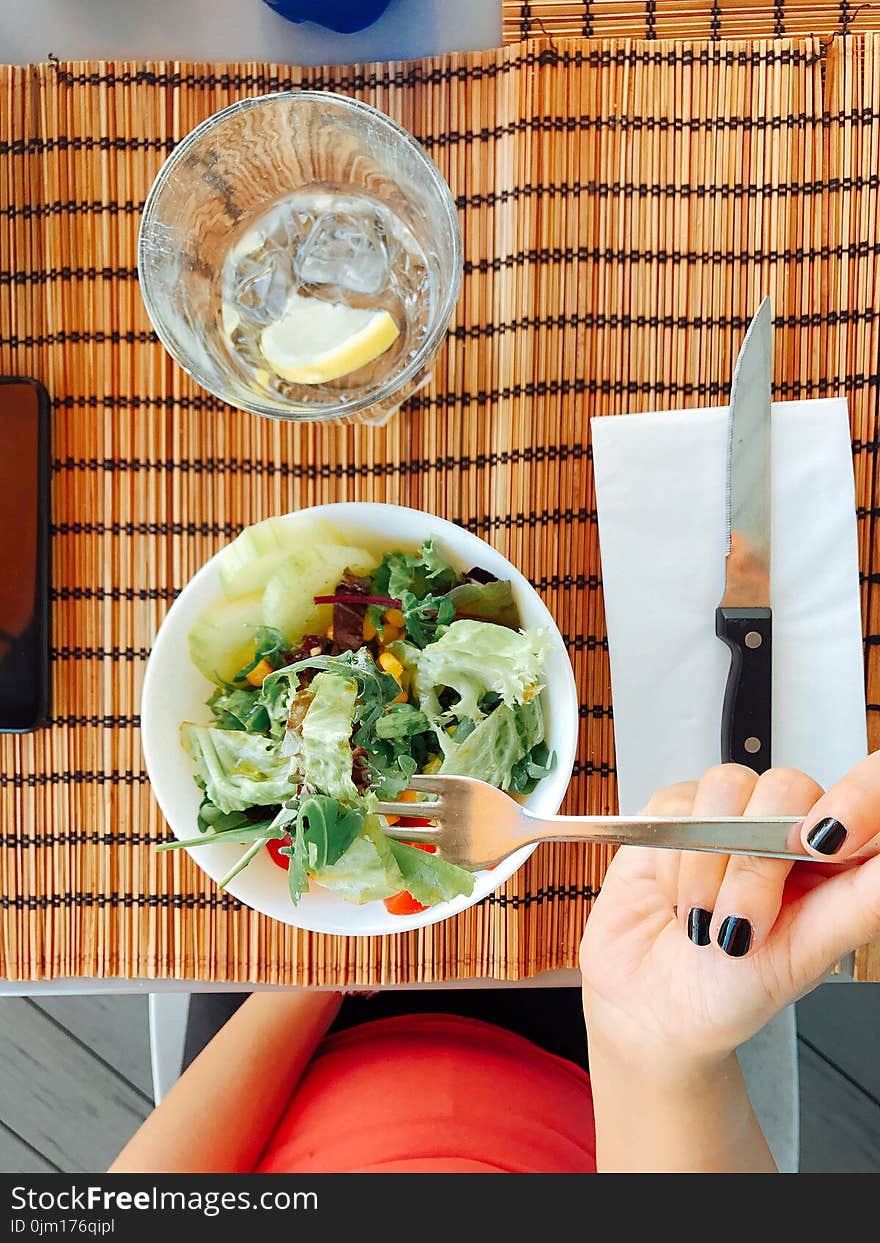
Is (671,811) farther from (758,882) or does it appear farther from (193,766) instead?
(193,766)

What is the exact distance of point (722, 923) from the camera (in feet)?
1.81

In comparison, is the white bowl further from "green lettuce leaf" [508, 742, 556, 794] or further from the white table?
the white table

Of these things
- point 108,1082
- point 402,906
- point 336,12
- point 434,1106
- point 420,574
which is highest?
point 336,12

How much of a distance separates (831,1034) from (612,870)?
2.46ft

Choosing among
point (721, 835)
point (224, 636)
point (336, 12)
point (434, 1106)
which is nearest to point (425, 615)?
point (224, 636)

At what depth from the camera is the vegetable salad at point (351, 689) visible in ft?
2.01

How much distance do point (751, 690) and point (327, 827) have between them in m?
0.31

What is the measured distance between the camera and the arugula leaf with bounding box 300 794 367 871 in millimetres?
568

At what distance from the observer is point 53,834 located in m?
0.75

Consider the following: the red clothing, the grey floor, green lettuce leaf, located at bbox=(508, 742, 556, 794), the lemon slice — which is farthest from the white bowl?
the grey floor

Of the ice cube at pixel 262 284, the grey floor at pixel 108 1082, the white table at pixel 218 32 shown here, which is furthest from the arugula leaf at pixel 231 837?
the grey floor at pixel 108 1082

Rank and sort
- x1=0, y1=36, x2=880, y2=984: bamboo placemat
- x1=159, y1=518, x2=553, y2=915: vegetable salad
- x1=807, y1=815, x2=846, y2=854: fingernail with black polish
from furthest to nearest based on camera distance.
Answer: x1=0, y1=36, x2=880, y2=984: bamboo placemat, x1=159, y1=518, x2=553, y2=915: vegetable salad, x1=807, y1=815, x2=846, y2=854: fingernail with black polish
